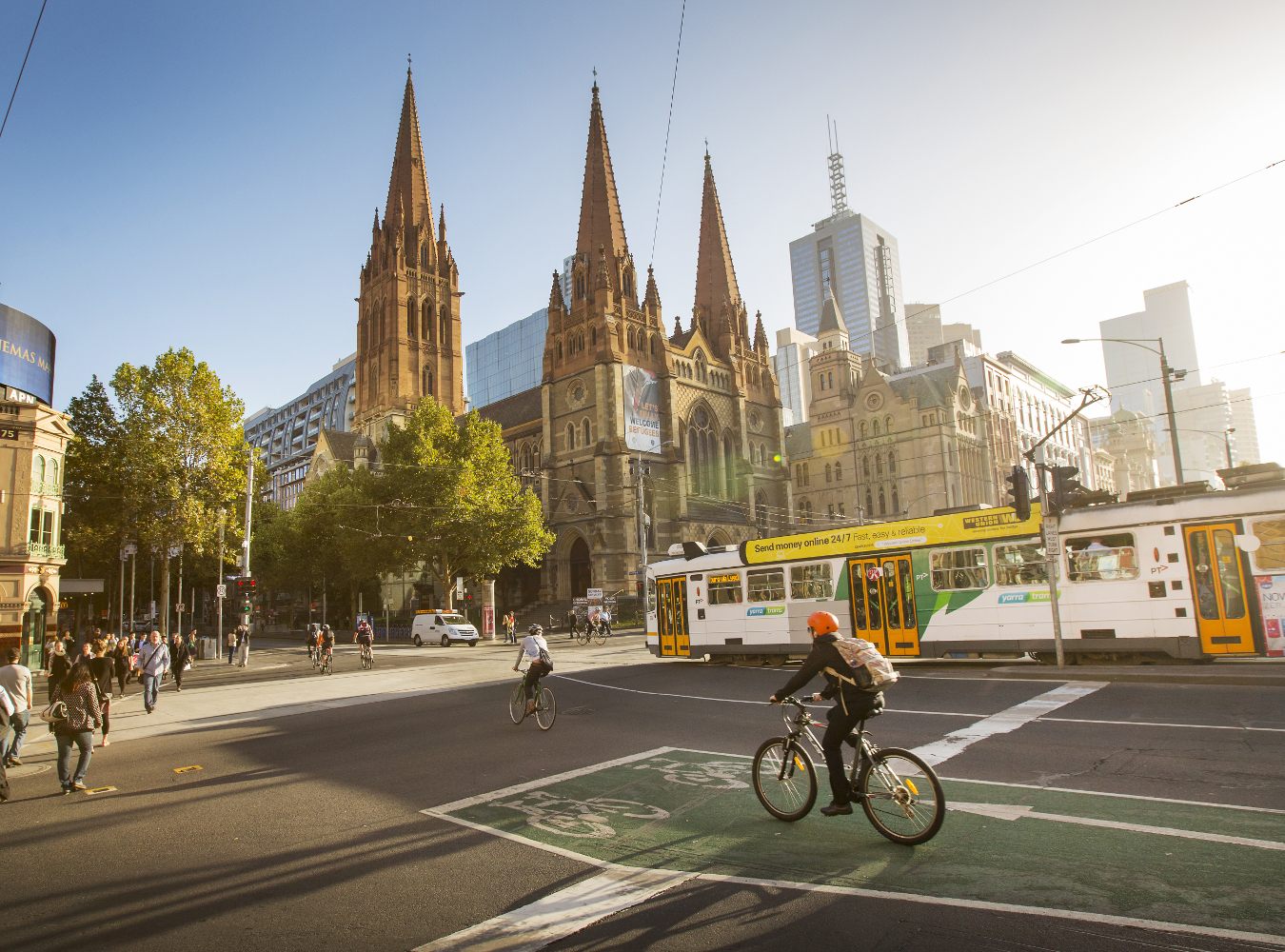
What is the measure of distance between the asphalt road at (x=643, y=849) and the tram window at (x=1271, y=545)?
131 inches

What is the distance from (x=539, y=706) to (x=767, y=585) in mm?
9181

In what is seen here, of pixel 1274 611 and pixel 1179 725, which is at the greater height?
pixel 1274 611

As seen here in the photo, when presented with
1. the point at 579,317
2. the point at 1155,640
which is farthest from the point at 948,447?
the point at 1155,640

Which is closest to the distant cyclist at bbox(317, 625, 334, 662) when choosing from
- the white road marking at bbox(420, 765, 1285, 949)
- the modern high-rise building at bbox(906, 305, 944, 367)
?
the white road marking at bbox(420, 765, 1285, 949)

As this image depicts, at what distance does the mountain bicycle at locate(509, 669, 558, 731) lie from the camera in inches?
433

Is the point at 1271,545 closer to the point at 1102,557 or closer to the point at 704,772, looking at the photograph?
the point at 1102,557

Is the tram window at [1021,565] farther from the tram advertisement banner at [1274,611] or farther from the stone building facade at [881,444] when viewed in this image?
the stone building facade at [881,444]

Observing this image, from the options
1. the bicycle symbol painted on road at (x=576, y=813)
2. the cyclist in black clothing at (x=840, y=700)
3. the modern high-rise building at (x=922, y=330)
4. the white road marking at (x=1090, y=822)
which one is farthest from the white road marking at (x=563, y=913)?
the modern high-rise building at (x=922, y=330)

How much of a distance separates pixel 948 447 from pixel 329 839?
2687 inches

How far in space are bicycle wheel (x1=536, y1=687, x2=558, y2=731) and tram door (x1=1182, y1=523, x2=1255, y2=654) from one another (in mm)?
11118

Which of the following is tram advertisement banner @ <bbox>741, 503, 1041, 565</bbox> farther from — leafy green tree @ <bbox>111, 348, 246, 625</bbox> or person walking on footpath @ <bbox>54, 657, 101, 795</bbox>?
leafy green tree @ <bbox>111, 348, 246, 625</bbox>

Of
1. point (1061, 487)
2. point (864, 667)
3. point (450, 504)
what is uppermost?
point (450, 504)

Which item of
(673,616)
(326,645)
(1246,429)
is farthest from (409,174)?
(1246,429)

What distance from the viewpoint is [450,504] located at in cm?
4072
